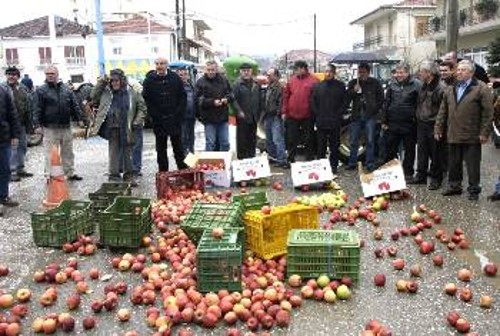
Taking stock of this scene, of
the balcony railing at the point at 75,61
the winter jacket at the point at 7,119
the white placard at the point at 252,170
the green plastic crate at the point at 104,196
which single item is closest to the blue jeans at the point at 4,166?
the winter jacket at the point at 7,119

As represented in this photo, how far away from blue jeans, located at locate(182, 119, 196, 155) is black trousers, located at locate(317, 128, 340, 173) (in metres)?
2.57

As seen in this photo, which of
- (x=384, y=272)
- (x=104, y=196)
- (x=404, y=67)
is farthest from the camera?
(x=404, y=67)

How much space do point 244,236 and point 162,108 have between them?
4.53 metres

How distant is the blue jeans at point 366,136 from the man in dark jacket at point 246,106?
184 centimetres

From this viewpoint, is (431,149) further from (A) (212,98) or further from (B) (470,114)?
(A) (212,98)

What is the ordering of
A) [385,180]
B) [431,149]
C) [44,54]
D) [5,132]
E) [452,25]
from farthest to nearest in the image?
[44,54]
[452,25]
[431,149]
[385,180]
[5,132]

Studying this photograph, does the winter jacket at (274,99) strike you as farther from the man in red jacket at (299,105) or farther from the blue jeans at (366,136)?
the blue jeans at (366,136)

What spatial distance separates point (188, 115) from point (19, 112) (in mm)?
3125

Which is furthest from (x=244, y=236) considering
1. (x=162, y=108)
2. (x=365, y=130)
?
(x=365, y=130)

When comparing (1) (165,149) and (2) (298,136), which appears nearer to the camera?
(1) (165,149)

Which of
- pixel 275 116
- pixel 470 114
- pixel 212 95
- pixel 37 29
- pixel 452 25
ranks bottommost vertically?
pixel 275 116

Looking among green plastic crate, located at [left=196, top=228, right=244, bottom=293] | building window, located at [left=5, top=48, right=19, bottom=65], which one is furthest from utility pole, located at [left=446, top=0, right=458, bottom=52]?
building window, located at [left=5, top=48, right=19, bottom=65]

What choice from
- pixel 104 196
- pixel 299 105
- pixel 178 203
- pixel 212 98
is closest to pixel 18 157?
pixel 212 98

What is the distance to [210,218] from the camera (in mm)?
6195
